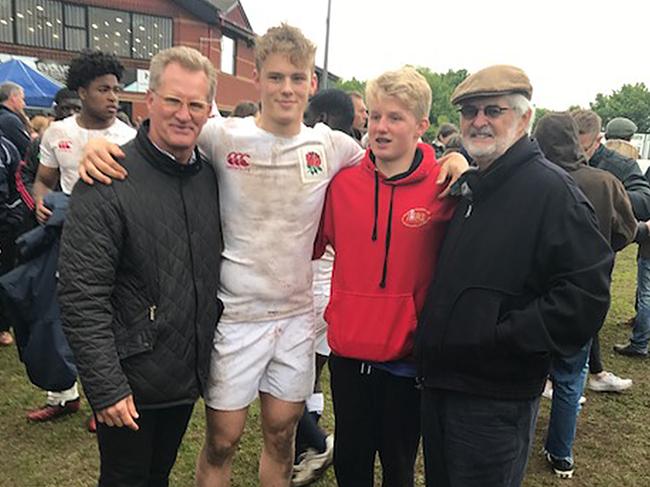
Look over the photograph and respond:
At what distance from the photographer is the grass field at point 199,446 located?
3.33 m

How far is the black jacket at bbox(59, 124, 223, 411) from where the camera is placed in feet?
6.31

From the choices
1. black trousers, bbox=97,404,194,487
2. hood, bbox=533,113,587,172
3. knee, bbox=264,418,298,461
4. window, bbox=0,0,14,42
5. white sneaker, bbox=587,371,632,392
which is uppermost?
window, bbox=0,0,14,42

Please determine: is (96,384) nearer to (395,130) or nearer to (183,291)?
(183,291)

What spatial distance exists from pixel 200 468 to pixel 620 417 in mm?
3454

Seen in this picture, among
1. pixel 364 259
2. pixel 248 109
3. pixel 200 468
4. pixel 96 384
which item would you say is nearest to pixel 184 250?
pixel 96 384

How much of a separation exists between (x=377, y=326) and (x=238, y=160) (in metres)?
0.92

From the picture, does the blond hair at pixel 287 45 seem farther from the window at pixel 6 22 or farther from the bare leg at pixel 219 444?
the window at pixel 6 22

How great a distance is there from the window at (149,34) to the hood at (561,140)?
68.1 feet

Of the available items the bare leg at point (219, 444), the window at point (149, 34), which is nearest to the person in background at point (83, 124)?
the bare leg at point (219, 444)


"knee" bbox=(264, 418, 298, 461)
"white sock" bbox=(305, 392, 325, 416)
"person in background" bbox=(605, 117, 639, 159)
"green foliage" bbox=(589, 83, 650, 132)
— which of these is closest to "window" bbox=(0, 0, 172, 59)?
"person in background" bbox=(605, 117, 639, 159)

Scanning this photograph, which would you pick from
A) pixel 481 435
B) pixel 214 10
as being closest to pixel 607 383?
pixel 481 435

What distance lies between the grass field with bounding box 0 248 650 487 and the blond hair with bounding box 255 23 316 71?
2419 millimetres

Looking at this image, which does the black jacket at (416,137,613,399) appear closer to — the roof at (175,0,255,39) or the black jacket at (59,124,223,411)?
the black jacket at (59,124,223,411)

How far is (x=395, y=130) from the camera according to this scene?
2.28 meters
